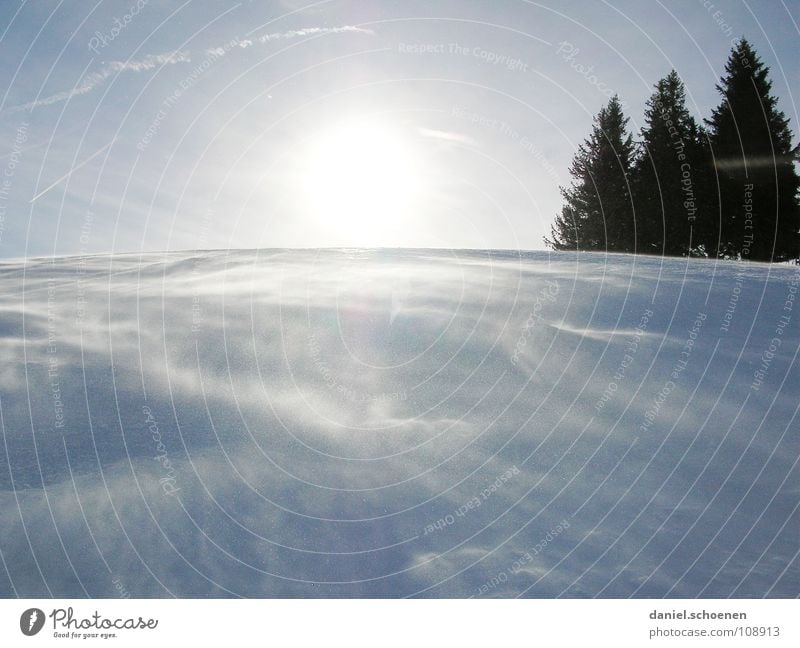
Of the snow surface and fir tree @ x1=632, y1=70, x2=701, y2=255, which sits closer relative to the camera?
the snow surface

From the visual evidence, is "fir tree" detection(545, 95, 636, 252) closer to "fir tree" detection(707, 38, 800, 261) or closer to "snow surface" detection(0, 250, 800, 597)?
"fir tree" detection(707, 38, 800, 261)

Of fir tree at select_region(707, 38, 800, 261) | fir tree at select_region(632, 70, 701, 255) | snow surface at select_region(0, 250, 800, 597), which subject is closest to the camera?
snow surface at select_region(0, 250, 800, 597)

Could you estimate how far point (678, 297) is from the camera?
7.87m

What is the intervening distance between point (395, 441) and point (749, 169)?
33.3 metres

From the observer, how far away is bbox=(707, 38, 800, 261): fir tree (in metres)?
30.3

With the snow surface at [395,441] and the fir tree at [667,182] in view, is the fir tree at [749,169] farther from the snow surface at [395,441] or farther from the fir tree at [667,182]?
the snow surface at [395,441]

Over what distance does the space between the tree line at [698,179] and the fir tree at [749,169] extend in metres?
0.05

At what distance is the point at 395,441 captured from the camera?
17.3 ft

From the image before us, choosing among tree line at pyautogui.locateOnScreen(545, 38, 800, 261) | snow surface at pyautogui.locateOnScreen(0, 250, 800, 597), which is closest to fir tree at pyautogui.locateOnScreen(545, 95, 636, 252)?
tree line at pyautogui.locateOnScreen(545, 38, 800, 261)

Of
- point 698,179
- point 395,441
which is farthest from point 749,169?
point 395,441

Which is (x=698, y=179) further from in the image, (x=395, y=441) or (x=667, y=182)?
(x=395, y=441)

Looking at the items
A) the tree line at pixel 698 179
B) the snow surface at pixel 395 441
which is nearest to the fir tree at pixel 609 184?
the tree line at pixel 698 179

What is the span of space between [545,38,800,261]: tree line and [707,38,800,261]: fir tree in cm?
5
